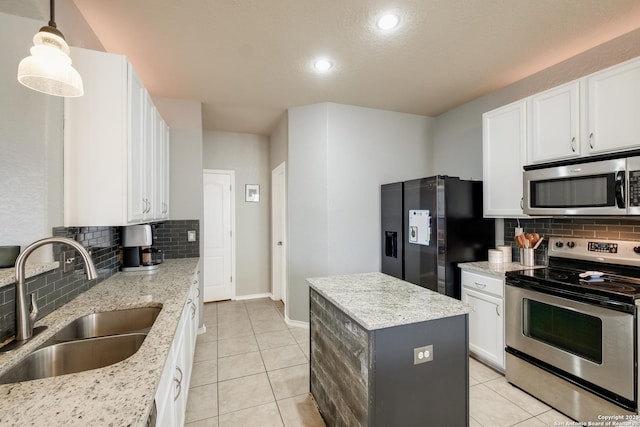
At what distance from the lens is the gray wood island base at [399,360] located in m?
1.33

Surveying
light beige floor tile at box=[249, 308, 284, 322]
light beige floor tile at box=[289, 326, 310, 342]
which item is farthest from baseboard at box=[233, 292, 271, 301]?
light beige floor tile at box=[289, 326, 310, 342]

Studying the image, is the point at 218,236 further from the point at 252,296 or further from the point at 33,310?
the point at 33,310

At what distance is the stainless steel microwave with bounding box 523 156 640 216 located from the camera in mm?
1816

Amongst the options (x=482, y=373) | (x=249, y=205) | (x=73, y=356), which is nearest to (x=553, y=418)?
(x=482, y=373)

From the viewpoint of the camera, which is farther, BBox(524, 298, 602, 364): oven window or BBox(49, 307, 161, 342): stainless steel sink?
BBox(524, 298, 602, 364): oven window

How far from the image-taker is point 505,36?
2.17 meters

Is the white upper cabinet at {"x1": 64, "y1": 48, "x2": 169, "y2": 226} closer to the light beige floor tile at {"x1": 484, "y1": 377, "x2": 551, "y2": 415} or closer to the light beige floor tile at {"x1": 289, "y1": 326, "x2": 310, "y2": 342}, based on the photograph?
the light beige floor tile at {"x1": 289, "y1": 326, "x2": 310, "y2": 342}

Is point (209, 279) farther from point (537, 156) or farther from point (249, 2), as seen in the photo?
point (537, 156)

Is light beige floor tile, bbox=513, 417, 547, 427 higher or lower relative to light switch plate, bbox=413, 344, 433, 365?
lower

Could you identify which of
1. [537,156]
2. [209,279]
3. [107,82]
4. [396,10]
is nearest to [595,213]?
[537,156]

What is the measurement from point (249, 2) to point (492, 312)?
2.94 metres

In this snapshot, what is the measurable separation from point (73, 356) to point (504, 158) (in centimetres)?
330

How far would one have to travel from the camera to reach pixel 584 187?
2043 mm

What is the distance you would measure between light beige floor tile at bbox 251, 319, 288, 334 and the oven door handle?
3.19 meters
